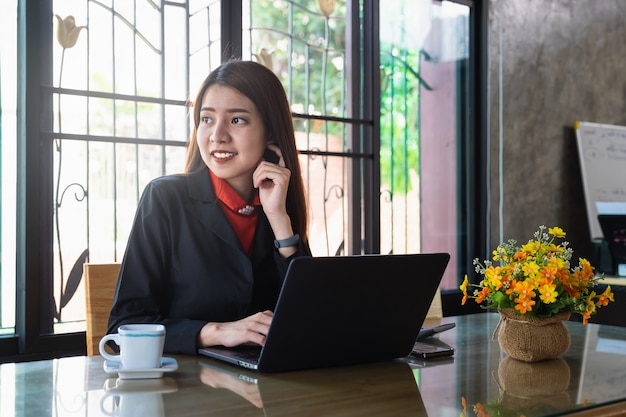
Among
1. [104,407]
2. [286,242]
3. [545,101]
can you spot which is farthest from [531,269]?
[545,101]

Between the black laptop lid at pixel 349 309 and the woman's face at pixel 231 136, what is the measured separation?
634mm

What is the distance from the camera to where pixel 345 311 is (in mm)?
1374

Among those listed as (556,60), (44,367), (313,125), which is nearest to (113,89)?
(313,125)

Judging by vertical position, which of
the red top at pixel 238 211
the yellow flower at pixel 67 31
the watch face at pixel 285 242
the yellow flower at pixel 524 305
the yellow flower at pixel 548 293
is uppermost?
the yellow flower at pixel 67 31

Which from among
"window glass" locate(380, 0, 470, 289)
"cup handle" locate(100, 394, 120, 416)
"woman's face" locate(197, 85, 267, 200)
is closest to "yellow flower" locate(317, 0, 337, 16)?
"window glass" locate(380, 0, 470, 289)

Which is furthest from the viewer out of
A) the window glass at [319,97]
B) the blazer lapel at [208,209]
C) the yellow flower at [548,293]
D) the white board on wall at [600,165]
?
the white board on wall at [600,165]

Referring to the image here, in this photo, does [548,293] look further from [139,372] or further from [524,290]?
[139,372]

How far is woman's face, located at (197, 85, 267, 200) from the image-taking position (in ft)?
6.23

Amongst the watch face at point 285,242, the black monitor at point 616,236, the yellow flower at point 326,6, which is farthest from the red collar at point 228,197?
the black monitor at point 616,236

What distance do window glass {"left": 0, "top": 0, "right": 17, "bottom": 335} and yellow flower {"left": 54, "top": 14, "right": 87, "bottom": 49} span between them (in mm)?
159

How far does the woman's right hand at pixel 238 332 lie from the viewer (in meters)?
1.49

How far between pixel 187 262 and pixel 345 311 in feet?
1.79

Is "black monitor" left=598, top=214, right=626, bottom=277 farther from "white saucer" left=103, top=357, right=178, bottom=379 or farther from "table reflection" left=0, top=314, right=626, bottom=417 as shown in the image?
"white saucer" left=103, top=357, right=178, bottom=379

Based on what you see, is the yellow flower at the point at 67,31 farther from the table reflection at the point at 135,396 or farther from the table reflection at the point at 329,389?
the table reflection at the point at 135,396
